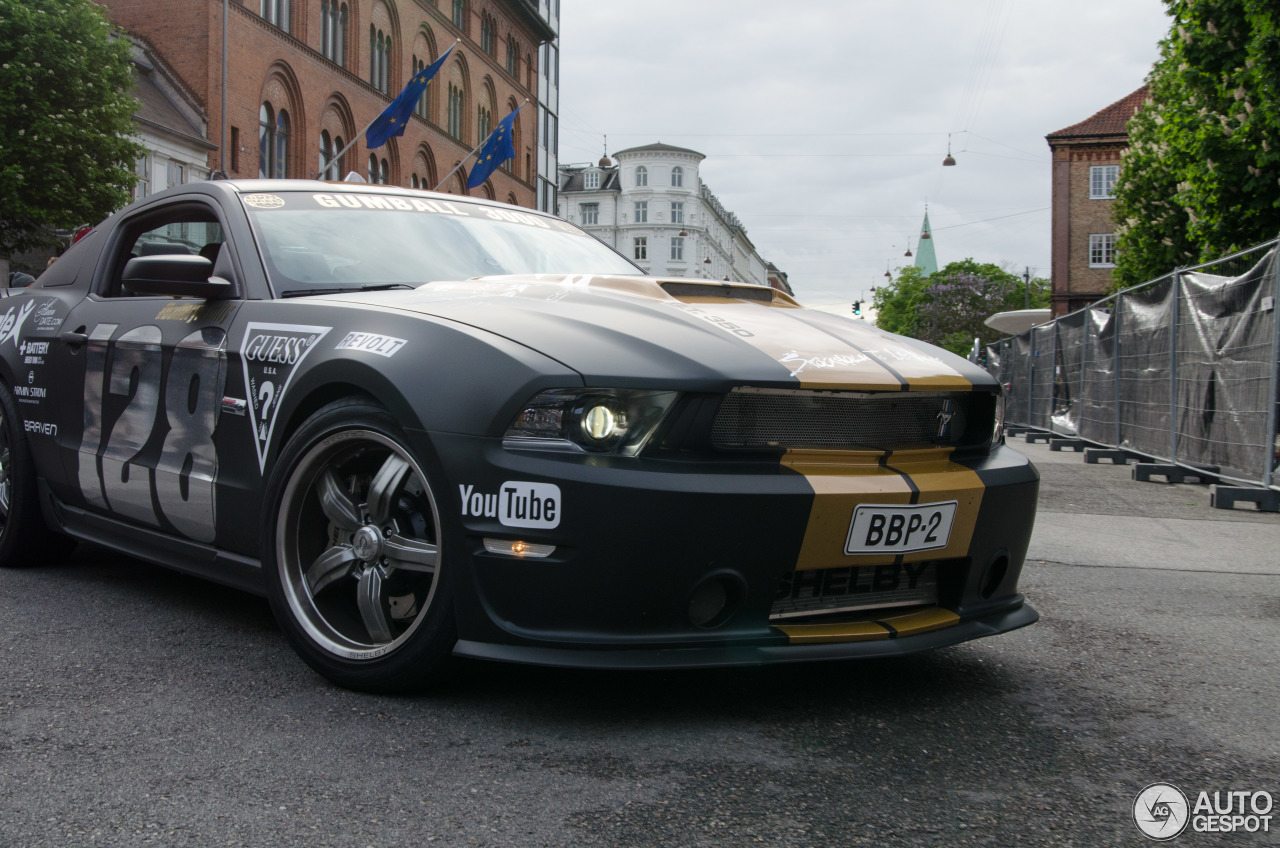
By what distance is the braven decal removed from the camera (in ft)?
10.5

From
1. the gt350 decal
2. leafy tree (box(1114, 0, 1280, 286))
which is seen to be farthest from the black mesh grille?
leafy tree (box(1114, 0, 1280, 286))

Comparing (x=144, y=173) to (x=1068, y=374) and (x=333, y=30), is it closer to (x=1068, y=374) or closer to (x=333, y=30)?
(x=333, y=30)

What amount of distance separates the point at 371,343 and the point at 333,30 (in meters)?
37.6

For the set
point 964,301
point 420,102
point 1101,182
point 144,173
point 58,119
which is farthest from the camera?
point 964,301

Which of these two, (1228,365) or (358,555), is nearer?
(358,555)

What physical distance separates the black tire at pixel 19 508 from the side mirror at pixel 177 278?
135 cm

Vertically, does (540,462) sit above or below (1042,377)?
below

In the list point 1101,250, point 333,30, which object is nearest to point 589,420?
point 333,30

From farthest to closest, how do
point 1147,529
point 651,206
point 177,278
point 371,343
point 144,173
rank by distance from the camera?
1. point 651,206
2. point 144,173
3. point 1147,529
4. point 177,278
5. point 371,343

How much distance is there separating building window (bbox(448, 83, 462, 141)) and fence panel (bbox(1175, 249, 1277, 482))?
4152cm

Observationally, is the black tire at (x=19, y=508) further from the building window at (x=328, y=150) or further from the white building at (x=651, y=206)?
the white building at (x=651, y=206)

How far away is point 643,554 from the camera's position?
255cm

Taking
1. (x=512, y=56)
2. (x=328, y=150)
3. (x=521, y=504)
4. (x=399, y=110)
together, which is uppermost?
(x=512, y=56)

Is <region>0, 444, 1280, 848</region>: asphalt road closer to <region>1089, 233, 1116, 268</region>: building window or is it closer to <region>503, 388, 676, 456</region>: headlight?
<region>503, 388, 676, 456</region>: headlight
